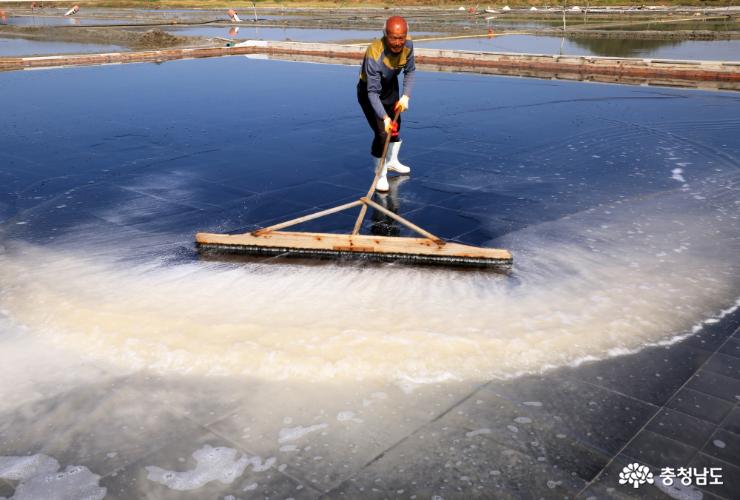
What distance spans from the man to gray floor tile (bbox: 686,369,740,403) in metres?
3.00

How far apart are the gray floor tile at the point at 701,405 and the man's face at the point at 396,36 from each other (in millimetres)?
3564

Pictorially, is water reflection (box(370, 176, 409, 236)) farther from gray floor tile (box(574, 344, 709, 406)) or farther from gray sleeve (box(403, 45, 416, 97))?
gray floor tile (box(574, 344, 709, 406))

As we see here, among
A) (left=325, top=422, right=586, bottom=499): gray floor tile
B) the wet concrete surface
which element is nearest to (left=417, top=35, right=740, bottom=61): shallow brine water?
the wet concrete surface

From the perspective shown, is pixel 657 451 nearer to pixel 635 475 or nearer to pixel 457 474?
pixel 635 475

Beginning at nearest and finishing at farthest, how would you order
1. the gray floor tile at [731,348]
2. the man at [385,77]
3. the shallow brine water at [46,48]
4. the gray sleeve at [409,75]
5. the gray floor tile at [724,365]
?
the gray floor tile at [724,365] < the gray floor tile at [731,348] < the man at [385,77] < the gray sleeve at [409,75] < the shallow brine water at [46,48]

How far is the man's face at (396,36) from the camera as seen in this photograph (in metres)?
5.58

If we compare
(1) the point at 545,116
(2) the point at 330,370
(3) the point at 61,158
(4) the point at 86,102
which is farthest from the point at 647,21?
(2) the point at 330,370

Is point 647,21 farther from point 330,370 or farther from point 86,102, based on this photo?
point 330,370

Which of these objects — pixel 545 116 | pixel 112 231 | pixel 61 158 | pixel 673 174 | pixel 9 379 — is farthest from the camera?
pixel 545 116

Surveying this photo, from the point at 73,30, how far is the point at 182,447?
110 feet

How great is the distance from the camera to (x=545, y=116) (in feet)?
32.2

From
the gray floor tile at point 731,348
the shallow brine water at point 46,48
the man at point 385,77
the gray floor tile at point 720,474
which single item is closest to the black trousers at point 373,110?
the man at point 385,77

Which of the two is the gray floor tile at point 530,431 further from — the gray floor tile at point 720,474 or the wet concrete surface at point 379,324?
the gray floor tile at point 720,474

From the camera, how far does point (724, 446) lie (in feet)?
9.43
